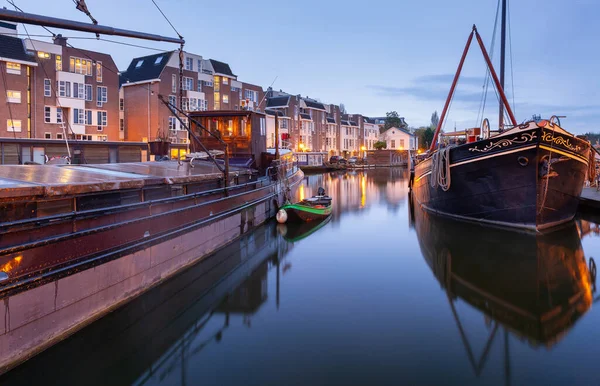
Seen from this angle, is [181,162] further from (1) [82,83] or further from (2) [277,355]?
(1) [82,83]

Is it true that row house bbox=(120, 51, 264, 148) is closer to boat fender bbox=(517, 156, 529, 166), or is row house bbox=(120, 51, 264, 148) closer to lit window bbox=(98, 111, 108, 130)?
lit window bbox=(98, 111, 108, 130)

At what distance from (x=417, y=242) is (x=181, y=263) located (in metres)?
9.13

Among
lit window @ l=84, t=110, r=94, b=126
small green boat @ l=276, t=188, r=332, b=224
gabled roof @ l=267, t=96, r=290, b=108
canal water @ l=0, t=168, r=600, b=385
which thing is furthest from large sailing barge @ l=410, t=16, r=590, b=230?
gabled roof @ l=267, t=96, r=290, b=108

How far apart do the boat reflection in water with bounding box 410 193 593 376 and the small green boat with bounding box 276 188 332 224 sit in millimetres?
4403

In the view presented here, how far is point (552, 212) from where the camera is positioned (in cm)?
1561

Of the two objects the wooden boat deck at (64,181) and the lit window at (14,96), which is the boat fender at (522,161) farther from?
the lit window at (14,96)

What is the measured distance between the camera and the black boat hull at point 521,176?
1401 cm

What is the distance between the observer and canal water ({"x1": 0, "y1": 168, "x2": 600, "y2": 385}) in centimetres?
616

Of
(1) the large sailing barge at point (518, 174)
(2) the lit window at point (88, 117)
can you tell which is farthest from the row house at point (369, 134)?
(1) the large sailing barge at point (518, 174)

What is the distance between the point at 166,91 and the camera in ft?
150

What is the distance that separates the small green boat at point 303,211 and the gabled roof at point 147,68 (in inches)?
1268

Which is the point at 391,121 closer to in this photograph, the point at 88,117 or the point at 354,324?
the point at 88,117

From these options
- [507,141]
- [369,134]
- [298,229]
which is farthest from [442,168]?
[369,134]

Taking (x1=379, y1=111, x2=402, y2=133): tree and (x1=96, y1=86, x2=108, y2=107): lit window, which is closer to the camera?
(x1=96, y1=86, x2=108, y2=107): lit window
